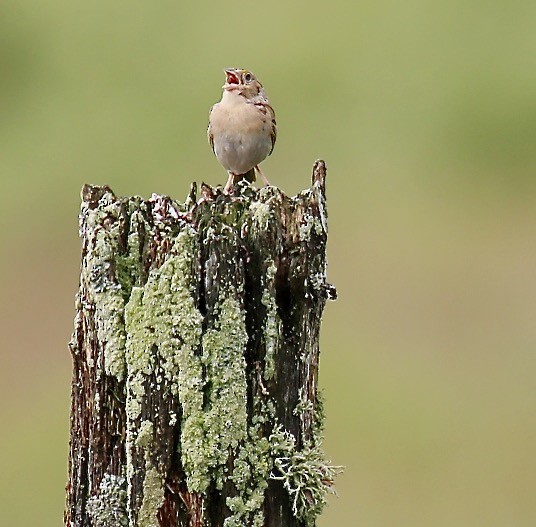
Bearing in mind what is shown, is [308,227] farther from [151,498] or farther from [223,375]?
[151,498]

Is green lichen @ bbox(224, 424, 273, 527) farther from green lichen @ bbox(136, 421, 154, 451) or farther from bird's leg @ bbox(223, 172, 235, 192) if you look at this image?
bird's leg @ bbox(223, 172, 235, 192)

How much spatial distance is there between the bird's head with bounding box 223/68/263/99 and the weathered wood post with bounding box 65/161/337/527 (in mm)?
3297

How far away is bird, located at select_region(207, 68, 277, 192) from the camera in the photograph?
6.40 m

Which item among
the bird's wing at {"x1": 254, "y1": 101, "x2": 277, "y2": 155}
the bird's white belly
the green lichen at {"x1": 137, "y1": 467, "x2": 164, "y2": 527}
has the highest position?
the bird's wing at {"x1": 254, "y1": 101, "x2": 277, "y2": 155}

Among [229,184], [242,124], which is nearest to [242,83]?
[242,124]

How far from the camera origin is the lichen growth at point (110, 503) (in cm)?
310

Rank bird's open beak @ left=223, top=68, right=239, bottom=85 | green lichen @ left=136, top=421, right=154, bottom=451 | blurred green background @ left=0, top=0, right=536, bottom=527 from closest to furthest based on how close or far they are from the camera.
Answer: green lichen @ left=136, top=421, right=154, bottom=451 < bird's open beak @ left=223, top=68, right=239, bottom=85 < blurred green background @ left=0, top=0, right=536, bottom=527

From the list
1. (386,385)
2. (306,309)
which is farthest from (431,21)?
(306,309)

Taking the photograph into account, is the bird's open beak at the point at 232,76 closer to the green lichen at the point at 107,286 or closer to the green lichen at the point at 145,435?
the green lichen at the point at 107,286

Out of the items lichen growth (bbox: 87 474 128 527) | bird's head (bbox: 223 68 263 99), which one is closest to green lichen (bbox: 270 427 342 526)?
lichen growth (bbox: 87 474 128 527)

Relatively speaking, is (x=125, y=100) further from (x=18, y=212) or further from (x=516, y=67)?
(x=516, y=67)

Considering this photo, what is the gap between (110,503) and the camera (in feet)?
10.2

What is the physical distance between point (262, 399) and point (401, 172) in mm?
10434

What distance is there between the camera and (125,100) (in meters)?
14.8
